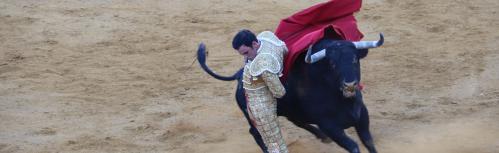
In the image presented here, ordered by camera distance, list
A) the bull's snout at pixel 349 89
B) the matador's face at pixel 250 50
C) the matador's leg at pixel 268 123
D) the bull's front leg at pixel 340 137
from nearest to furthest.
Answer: the bull's snout at pixel 349 89 → the matador's face at pixel 250 50 → the bull's front leg at pixel 340 137 → the matador's leg at pixel 268 123

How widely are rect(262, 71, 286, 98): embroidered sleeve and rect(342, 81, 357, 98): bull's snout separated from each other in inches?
17.2

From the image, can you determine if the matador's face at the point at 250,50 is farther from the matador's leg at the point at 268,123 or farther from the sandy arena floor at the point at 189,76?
the sandy arena floor at the point at 189,76

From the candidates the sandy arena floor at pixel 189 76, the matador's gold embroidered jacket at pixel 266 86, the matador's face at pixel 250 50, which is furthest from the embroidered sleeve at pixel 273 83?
the sandy arena floor at pixel 189 76

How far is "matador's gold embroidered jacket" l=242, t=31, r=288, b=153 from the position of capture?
6.55 m

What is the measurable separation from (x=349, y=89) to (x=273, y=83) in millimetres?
527

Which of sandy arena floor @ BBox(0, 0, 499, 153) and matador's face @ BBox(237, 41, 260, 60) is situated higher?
matador's face @ BBox(237, 41, 260, 60)

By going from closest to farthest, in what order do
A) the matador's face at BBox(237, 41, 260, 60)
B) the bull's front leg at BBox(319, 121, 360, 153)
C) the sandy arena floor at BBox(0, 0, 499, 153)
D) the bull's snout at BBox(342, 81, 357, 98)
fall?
the bull's snout at BBox(342, 81, 357, 98)
the matador's face at BBox(237, 41, 260, 60)
the bull's front leg at BBox(319, 121, 360, 153)
the sandy arena floor at BBox(0, 0, 499, 153)

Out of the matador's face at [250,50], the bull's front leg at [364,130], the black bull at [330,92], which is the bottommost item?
the bull's front leg at [364,130]

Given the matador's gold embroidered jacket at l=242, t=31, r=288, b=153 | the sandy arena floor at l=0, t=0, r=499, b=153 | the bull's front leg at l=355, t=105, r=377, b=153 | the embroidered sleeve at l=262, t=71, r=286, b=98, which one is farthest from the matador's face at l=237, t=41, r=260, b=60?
the sandy arena floor at l=0, t=0, r=499, b=153

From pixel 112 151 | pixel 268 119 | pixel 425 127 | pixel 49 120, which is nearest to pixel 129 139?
pixel 112 151

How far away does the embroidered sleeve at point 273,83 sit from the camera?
6.54 m

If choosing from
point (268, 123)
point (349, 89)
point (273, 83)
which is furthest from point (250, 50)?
Answer: point (349, 89)

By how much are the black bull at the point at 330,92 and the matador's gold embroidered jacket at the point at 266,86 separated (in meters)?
0.18

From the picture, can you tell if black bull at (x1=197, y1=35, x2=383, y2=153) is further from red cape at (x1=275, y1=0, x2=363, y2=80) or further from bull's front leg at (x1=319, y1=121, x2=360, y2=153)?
red cape at (x1=275, y1=0, x2=363, y2=80)
